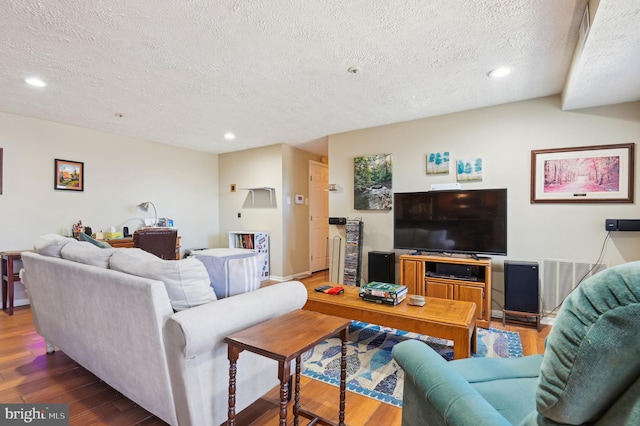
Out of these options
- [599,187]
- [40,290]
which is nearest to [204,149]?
[40,290]

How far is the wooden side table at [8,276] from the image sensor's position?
134 inches

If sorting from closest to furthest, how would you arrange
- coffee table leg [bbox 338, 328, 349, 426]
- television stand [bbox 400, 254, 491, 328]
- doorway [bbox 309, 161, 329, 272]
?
1. coffee table leg [bbox 338, 328, 349, 426]
2. television stand [bbox 400, 254, 491, 328]
3. doorway [bbox 309, 161, 329, 272]

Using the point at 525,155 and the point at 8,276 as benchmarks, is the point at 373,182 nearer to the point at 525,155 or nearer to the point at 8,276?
the point at 525,155

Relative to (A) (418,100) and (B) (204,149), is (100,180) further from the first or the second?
(A) (418,100)

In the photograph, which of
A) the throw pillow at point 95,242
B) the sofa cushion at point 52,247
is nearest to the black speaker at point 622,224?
the throw pillow at point 95,242

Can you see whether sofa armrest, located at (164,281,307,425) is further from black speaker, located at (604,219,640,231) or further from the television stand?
black speaker, located at (604,219,640,231)

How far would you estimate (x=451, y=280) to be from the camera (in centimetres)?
326

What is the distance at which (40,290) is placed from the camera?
2.26 m

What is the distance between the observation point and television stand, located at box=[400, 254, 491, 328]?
10.2ft

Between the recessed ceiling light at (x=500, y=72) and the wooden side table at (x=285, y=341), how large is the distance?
8.06ft

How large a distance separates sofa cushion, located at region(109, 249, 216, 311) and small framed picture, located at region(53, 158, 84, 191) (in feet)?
11.1

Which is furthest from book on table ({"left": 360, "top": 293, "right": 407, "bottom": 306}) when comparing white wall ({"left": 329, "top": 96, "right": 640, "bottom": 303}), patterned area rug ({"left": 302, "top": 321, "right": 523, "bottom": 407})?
white wall ({"left": 329, "top": 96, "right": 640, "bottom": 303})

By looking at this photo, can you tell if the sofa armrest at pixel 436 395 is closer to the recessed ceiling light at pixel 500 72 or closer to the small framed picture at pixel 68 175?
the recessed ceiling light at pixel 500 72

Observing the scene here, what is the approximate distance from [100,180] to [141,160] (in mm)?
664
